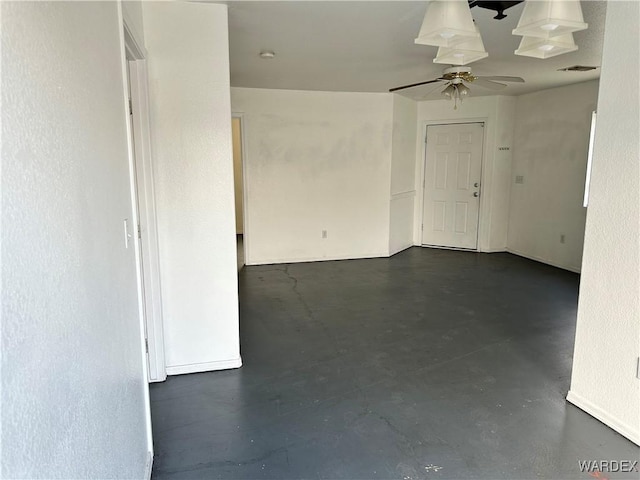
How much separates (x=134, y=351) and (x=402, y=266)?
14.3 ft

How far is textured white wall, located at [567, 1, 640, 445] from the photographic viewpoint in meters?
2.07

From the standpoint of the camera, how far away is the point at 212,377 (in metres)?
2.75

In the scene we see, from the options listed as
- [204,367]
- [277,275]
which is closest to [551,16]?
[204,367]

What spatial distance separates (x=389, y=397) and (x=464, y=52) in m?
1.88

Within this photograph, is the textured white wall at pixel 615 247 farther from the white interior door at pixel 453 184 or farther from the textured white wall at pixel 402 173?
the white interior door at pixel 453 184

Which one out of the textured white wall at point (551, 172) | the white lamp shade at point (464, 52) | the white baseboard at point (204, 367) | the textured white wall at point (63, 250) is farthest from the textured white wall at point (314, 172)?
the textured white wall at point (63, 250)

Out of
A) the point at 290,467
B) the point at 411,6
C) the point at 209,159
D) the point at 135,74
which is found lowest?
the point at 290,467

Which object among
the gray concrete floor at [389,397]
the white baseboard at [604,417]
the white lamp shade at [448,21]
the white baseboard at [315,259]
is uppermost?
the white lamp shade at [448,21]

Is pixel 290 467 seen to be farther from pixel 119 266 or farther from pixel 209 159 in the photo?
pixel 209 159

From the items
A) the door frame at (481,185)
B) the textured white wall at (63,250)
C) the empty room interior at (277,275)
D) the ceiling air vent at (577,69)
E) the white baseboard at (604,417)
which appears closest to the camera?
the textured white wall at (63,250)

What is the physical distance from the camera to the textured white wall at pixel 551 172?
5.20 meters

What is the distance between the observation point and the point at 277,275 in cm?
524

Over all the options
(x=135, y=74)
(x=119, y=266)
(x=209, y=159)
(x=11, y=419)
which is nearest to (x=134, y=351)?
(x=119, y=266)

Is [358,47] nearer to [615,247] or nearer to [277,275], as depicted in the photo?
[615,247]
